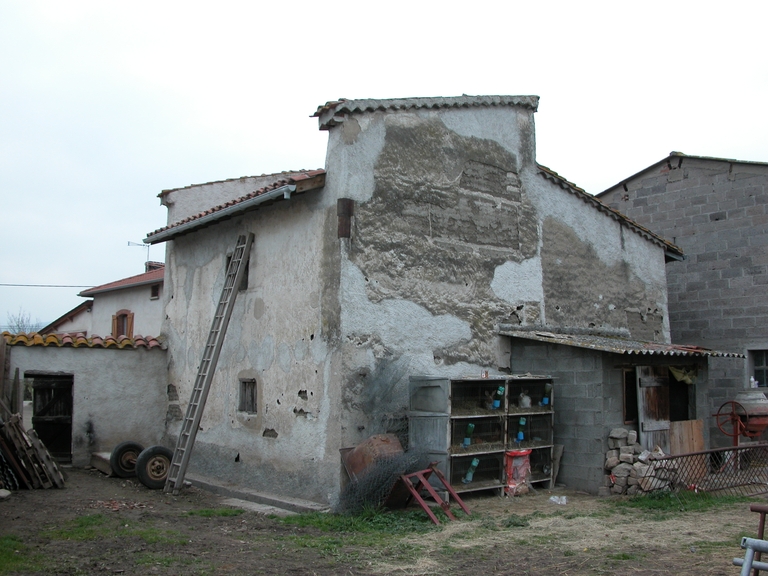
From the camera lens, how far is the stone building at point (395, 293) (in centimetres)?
1063

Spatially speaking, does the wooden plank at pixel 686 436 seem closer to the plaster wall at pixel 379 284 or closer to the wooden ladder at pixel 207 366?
the plaster wall at pixel 379 284

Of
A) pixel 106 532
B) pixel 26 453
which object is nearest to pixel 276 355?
pixel 106 532

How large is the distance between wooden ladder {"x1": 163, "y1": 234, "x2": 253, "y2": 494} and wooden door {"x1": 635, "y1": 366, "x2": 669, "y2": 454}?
6662 millimetres

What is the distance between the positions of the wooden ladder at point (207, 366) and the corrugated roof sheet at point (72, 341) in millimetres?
2596

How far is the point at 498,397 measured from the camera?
11000 mm

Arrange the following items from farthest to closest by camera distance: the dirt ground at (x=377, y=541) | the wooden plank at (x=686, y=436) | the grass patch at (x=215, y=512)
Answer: the wooden plank at (x=686, y=436)
the grass patch at (x=215, y=512)
the dirt ground at (x=377, y=541)

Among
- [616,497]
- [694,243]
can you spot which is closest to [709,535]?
[616,497]

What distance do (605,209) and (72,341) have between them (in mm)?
10305

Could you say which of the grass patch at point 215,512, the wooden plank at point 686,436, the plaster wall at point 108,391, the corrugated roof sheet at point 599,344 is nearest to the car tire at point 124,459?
the plaster wall at point 108,391

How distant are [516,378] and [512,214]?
306 centimetres

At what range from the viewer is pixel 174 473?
38.6ft

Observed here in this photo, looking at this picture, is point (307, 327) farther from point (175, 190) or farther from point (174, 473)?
point (175, 190)

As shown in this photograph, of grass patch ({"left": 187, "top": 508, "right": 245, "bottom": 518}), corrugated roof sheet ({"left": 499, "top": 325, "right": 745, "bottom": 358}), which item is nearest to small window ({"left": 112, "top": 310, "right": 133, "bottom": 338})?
grass patch ({"left": 187, "top": 508, "right": 245, "bottom": 518})

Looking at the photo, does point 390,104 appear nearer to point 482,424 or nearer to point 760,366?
point 482,424
